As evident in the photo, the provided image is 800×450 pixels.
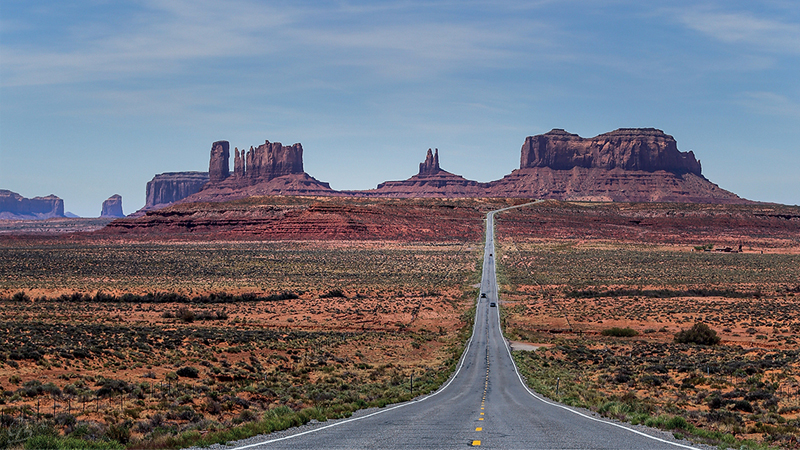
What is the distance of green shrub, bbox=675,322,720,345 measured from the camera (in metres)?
34.9

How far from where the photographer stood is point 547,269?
254 feet

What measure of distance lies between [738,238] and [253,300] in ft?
355

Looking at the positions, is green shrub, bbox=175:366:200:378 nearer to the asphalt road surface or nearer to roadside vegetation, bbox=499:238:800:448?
the asphalt road surface

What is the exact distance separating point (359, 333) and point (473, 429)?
25.5 meters

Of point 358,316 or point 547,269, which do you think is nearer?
point 358,316

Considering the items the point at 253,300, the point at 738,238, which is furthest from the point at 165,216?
the point at 738,238

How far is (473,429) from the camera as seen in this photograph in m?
13.6

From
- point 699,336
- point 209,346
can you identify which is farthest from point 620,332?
point 209,346

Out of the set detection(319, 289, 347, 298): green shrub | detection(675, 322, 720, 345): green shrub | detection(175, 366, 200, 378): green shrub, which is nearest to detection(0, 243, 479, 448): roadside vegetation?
detection(175, 366, 200, 378): green shrub

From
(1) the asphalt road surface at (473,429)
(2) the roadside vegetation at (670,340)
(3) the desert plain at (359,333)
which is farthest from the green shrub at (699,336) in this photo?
(1) the asphalt road surface at (473,429)

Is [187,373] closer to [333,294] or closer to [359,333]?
[359,333]

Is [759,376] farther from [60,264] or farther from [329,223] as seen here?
[329,223]

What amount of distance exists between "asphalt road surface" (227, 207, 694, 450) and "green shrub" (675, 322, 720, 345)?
1823 cm

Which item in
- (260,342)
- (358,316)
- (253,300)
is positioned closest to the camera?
(260,342)
